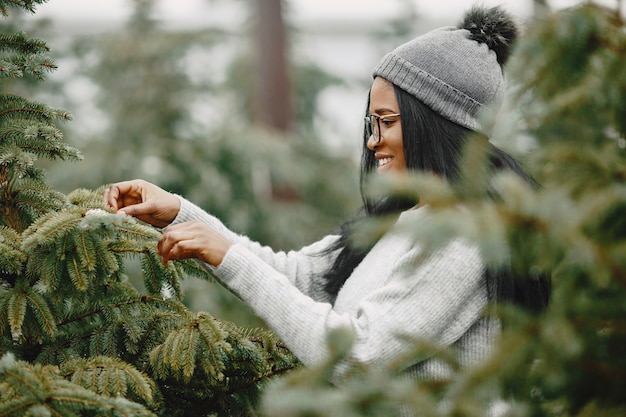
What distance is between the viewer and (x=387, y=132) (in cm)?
221

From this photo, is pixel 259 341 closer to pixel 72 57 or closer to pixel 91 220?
pixel 91 220

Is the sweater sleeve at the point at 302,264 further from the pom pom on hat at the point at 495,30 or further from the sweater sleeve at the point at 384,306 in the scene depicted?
the pom pom on hat at the point at 495,30

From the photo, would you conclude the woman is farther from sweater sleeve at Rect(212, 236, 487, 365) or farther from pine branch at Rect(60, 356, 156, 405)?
pine branch at Rect(60, 356, 156, 405)

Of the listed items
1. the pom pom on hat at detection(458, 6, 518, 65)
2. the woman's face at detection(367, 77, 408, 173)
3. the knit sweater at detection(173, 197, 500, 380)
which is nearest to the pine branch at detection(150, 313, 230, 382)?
the knit sweater at detection(173, 197, 500, 380)

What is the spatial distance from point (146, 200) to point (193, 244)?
0.41 meters

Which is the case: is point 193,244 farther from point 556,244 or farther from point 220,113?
point 220,113

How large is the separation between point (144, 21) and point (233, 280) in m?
8.63

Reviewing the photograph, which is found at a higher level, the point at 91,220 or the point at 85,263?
the point at 91,220

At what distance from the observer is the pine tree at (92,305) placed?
1811mm

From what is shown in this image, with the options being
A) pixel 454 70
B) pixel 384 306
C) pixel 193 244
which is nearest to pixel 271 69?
pixel 454 70

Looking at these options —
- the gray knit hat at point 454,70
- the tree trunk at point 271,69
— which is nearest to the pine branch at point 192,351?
the gray knit hat at point 454,70

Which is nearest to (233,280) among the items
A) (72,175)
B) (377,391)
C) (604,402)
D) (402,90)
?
(402,90)

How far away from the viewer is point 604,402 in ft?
3.62

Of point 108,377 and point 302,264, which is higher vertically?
point 108,377
